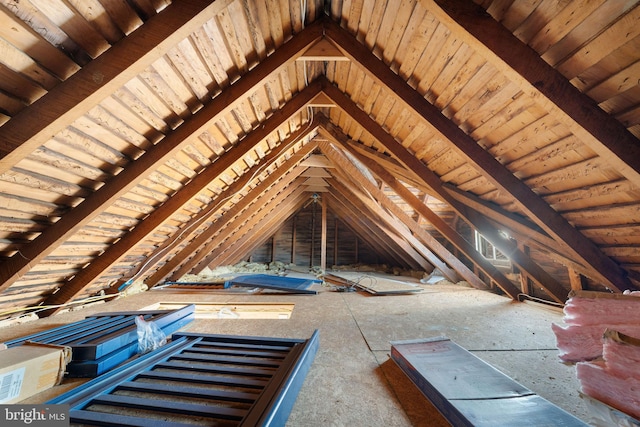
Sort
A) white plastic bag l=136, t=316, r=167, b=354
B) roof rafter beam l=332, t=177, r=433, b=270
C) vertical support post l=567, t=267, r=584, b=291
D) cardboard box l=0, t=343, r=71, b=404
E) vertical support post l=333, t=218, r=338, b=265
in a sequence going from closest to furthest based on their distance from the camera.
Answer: cardboard box l=0, t=343, r=71, b=404, white plastic bag l=136, t=316, r=167, b=354, vertical support post l=567, t=267, r=584, b=291, roof rafter beam l=332, t=177, r=433, b=270, vertical support post l=333, t=218, r=338, b=265

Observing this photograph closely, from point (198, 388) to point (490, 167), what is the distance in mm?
2782

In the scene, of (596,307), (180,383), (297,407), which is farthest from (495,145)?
(180,383)

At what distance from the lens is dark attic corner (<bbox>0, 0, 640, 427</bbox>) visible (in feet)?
3.93

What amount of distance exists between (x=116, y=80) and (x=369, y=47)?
6.43 feet

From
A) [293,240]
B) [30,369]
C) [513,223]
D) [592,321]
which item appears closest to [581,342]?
[592,321]

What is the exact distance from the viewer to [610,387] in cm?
91

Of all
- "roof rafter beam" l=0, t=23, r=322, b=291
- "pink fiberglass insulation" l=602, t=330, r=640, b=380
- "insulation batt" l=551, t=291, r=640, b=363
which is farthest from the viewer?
"roof rafter beam" l=0, t=23, r=322, b=291

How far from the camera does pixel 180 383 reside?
4.77ft

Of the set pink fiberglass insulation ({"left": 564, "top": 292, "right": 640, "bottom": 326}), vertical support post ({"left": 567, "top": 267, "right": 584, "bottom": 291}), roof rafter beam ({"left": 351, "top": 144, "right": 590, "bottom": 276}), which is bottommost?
vertical support post ({"left": 567, "top": 267, "right": 584, "bottom": 291})

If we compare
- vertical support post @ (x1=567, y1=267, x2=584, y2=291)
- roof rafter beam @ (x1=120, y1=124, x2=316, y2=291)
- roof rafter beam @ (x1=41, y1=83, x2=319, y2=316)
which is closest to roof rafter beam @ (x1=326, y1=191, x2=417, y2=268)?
roof rafter beam @ (x1=120, y1=124, x2=316, y2=291)

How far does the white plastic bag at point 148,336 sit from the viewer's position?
2002 millimetres

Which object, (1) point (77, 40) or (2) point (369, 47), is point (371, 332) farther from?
(1) point (77, 40)

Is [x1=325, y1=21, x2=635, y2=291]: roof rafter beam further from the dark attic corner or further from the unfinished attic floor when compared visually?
the unfinished attic floor

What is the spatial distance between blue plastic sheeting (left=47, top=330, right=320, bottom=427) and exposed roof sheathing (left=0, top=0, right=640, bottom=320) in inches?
54.0
